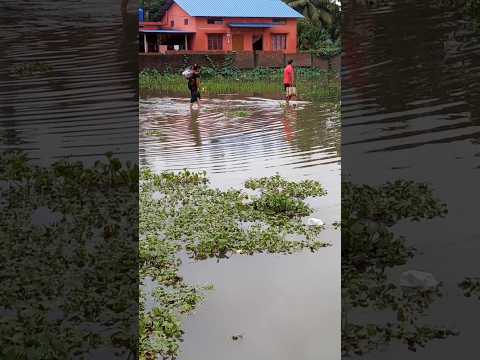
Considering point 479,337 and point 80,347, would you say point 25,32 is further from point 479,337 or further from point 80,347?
point 479,337

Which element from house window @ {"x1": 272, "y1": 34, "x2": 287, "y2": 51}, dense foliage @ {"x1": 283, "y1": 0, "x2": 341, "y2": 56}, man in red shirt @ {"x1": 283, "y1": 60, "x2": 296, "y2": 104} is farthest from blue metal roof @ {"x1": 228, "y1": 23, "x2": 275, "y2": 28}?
man in red shirt @ {"x1": 283, "y1": 60, "x2": 296, "y2": 104}

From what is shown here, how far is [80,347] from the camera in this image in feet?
11.1

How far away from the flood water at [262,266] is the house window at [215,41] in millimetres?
13953

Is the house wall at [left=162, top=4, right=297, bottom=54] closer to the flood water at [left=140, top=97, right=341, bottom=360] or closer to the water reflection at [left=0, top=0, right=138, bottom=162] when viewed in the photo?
the flood water at [left=140, top=97, right=341, bottom=360]

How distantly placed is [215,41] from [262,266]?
22984 mm

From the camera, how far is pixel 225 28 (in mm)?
26750

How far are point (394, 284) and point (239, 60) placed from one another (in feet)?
68.6

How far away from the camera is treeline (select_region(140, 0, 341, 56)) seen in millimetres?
28005

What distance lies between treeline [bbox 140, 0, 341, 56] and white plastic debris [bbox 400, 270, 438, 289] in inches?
863

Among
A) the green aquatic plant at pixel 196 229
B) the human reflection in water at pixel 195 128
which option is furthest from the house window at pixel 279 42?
the green aquatic plant at pixel 196 229

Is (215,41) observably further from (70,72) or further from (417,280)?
(417,280)

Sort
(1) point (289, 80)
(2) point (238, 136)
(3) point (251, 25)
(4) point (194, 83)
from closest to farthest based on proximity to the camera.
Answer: (2) point (238, 136)
(4) point (194, 83)
(1) point (289, 80)
(3) point (251, 25)

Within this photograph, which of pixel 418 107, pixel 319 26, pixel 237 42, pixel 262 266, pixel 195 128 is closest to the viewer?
pixel 418 107

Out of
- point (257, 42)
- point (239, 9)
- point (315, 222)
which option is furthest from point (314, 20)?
point (315, 222)
